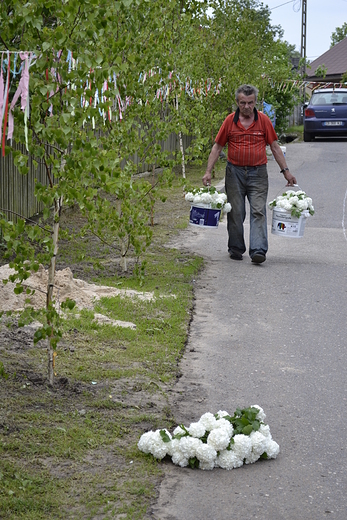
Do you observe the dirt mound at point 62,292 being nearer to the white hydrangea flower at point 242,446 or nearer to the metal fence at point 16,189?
the metal fence at point 16,189

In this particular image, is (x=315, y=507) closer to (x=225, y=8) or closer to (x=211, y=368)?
(x=211, y=368)

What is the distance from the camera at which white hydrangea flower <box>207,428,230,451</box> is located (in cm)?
414

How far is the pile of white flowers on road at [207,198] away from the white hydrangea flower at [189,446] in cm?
503

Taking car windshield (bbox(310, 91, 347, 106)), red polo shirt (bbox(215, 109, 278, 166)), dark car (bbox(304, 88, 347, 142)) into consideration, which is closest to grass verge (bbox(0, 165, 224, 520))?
red polo shirt (bbox(215, 109, 278, 166))

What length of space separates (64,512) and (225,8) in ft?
59.0

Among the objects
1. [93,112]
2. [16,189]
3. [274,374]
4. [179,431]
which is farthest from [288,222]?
[179,431]

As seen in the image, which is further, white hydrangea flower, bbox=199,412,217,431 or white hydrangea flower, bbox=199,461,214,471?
white hydrangea flower, bbox=199,412,217,431

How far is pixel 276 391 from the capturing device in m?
5.32

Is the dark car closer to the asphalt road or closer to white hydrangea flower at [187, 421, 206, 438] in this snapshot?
the asphalt road

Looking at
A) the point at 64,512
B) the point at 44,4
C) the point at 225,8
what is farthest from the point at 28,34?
the point at 225,8

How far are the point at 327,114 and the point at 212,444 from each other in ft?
83.9

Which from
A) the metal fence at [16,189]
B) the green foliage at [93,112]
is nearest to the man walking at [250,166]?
the green foliage at [93,112]

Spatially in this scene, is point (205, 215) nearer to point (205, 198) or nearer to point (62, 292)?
point (205, 198)

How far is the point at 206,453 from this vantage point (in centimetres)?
411
